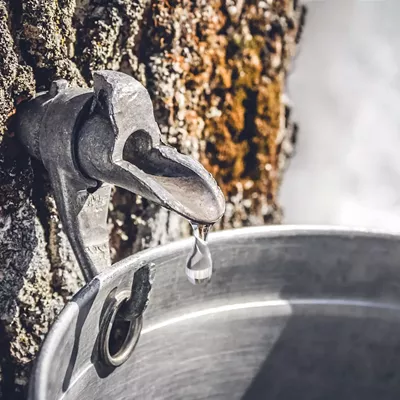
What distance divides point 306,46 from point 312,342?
3.45 feet

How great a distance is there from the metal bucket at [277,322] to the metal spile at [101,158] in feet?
0.50

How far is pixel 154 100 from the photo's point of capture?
148 cm

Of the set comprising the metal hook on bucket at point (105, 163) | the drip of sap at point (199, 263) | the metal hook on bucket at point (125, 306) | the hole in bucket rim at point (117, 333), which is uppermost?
the metal hook on bucket at point (105, 163)

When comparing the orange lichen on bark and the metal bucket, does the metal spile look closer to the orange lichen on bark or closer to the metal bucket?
the metal bucket

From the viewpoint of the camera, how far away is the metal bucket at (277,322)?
1.24 meters

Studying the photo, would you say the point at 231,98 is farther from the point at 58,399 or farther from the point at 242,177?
the point at 58,399

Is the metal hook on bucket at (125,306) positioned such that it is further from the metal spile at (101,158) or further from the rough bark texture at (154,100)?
the rough bark texture at (154,100)

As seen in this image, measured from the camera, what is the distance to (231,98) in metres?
1.78

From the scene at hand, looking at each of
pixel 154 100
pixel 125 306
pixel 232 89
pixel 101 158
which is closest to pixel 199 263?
pixel 125 306

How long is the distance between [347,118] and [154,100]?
0.94 m

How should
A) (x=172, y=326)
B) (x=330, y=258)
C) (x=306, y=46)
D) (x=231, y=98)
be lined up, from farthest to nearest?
(x=306, y=46) → (x=231, y=98) → (x=330, y=258) → (x=172, y=326)

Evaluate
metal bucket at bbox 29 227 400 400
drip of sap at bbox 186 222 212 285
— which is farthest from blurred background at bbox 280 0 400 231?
drip of sap at bbox 186 222 212 285

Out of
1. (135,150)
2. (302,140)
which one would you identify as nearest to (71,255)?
(135,150)

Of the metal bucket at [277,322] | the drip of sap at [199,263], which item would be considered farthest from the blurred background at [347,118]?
the drip of sap at [199,263]
